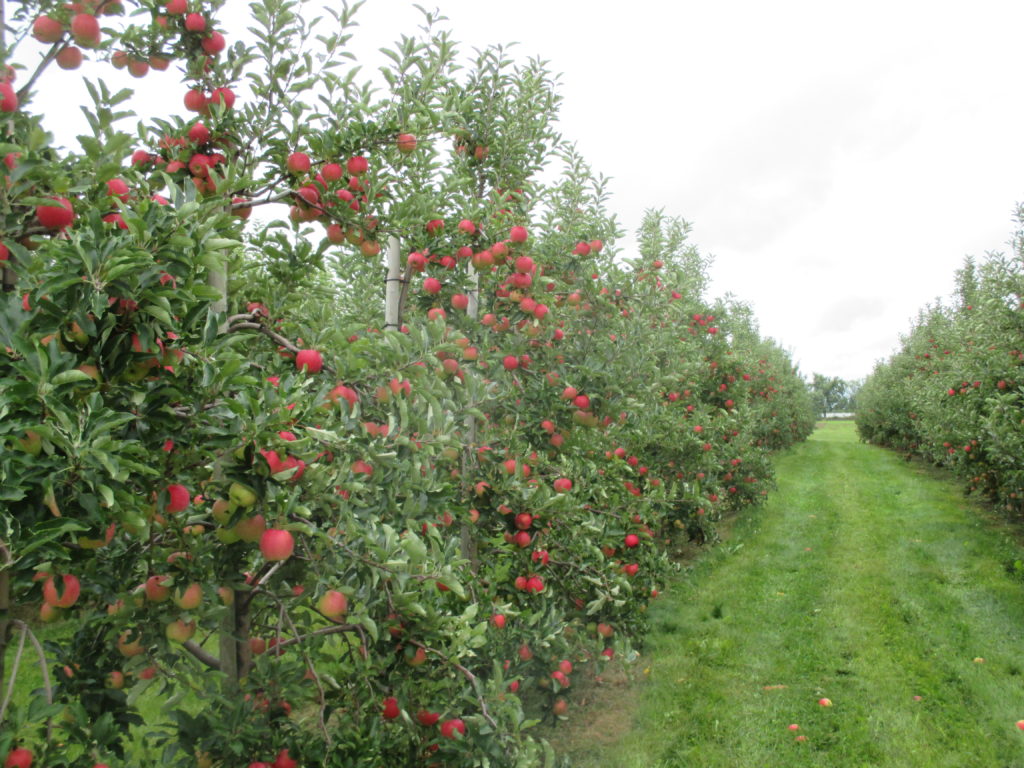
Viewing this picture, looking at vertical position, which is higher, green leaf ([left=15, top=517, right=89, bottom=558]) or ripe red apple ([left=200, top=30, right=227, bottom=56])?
ripe red apple ([left=200, top=30, right=227, bottom=56])

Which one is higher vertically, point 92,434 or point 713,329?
point 713,329

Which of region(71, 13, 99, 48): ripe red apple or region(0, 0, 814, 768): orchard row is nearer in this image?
region(0, 0, 814, 768): orchard row

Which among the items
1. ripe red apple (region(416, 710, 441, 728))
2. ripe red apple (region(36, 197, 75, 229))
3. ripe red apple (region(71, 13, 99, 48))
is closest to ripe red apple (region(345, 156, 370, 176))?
ripe red apple (region(71, 13, 99, 48))

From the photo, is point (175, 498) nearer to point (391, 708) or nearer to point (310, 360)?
point (310, 360)

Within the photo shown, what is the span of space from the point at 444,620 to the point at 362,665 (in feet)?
2.08

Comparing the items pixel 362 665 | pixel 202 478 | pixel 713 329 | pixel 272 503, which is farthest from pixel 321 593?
pixel 713 329

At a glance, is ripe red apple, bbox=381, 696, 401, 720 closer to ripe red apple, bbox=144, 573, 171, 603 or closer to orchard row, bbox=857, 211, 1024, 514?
ripe red apple, bbox=144, 573, 171, 603

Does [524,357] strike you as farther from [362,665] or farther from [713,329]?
[713,329]

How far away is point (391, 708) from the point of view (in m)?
2.91

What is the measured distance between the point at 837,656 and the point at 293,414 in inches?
268

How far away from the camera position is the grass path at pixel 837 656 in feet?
16.6

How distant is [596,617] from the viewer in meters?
5.85

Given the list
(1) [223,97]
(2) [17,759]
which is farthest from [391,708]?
(1) [223,97]

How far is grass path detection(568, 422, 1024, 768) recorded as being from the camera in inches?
200
